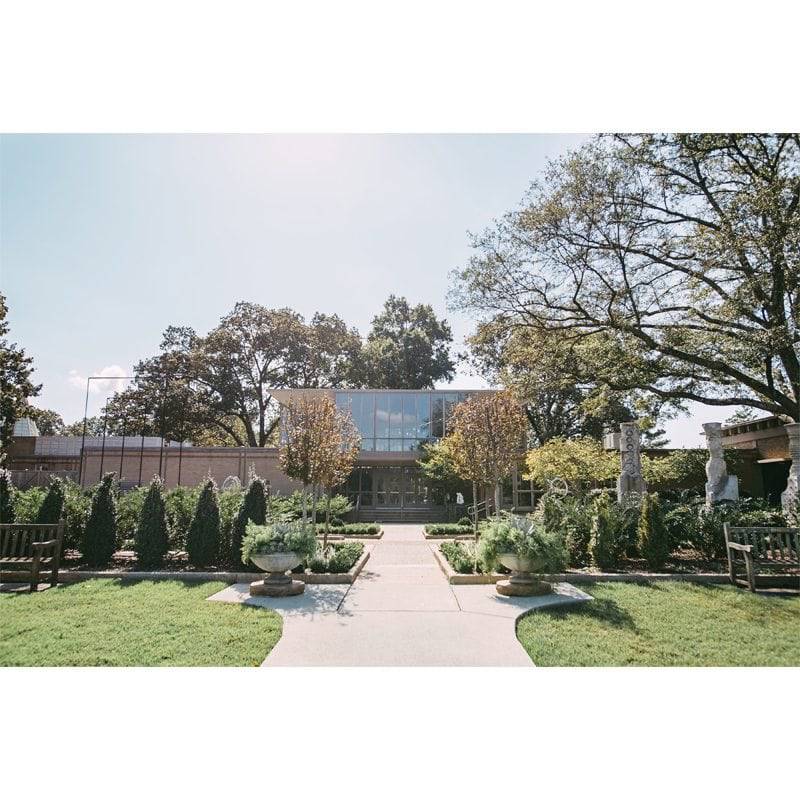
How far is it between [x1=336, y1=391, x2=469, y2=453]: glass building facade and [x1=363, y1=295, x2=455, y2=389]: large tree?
11.6 meters

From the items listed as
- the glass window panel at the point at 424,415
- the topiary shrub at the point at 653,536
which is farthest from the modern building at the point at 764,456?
the topiary shrub at the point at 653,536

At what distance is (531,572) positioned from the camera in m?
8.23

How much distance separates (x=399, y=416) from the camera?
2862 centimetres

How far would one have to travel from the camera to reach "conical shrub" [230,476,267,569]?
32.9 feet

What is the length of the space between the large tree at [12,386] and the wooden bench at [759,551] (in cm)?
2659

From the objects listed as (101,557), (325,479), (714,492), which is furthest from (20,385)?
(714,492)

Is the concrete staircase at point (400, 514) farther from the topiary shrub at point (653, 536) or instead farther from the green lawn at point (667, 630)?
the green lawn at point (667, 630)

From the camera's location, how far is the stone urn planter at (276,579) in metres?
7.99

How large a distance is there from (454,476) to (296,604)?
17378 mm

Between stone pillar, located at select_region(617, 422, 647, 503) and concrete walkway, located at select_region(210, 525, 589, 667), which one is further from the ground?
stone pillar, located at select_region(617, 422, 647, 503)

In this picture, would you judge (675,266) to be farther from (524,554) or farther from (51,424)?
(51,424)

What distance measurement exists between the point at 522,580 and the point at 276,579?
3792 millimetres

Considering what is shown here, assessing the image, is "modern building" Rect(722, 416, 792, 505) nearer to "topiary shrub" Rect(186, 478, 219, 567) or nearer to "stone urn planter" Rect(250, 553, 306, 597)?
"stone urn planter" Rect(250, 553, 306, 597)

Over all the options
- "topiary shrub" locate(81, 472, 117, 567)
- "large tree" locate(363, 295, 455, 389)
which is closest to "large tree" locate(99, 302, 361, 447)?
"large tree" locate(363, 295, 455, 389)
